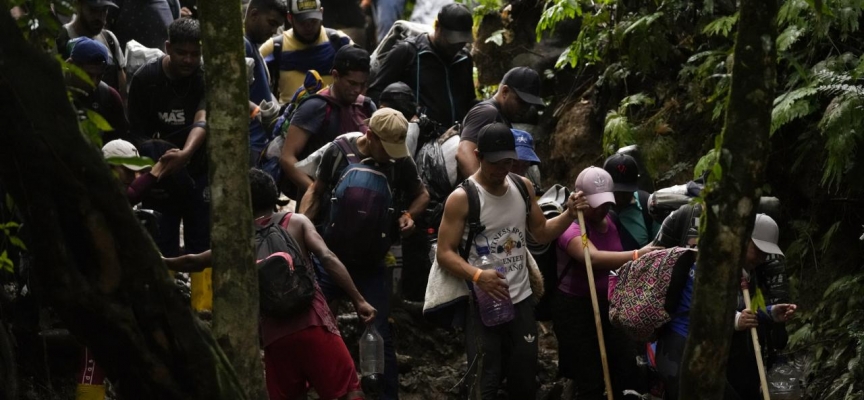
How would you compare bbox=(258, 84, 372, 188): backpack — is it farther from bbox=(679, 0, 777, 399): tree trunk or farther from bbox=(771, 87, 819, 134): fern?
bbox=(679, 0, 777, 399): tree trunk

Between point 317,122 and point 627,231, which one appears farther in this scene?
point 317,122

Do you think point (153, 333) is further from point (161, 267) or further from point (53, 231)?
point (53, 231)

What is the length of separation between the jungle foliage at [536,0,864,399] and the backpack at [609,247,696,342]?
1.35m

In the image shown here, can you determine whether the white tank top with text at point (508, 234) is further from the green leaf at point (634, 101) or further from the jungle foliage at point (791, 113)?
the green leaf at point (634, 101)

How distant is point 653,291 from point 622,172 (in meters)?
1.43

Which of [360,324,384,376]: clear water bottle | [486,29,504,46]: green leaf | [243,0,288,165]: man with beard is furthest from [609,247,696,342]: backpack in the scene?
[486,29,504,46]: green leaf

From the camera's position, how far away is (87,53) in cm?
847

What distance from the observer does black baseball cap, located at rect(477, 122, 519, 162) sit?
7695 millimetres

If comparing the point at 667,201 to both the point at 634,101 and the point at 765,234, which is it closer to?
the point at 765,234

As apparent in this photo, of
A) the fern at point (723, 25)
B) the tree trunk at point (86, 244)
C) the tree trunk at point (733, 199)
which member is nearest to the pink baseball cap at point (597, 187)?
the fern at point (723, 25)

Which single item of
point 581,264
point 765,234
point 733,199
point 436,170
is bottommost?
point 581,264

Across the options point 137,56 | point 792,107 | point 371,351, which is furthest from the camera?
point 137,56

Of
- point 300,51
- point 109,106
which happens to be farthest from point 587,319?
point 300,51

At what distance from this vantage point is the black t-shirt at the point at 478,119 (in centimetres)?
899
